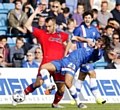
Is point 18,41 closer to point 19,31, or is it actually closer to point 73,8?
point 19,31

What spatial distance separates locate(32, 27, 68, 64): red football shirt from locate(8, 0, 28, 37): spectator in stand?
5036 millimetres

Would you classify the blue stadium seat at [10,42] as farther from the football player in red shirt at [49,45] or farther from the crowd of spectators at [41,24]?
the football player in red shirt at [49,45]

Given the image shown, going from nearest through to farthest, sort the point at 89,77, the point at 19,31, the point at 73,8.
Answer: the point at 89,77 → the point at 19,31 → the point at 73,8

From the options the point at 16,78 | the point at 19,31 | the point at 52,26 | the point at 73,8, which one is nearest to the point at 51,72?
the point at 52,26

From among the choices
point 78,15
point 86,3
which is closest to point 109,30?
point 78,15

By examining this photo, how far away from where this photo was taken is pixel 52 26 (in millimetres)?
13180

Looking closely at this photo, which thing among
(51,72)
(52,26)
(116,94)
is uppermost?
(52,26)

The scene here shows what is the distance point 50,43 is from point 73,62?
102 cm

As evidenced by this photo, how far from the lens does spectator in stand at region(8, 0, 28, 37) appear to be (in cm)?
1831

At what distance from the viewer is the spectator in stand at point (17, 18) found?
721 inches

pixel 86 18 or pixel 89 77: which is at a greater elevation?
pixel 86 18

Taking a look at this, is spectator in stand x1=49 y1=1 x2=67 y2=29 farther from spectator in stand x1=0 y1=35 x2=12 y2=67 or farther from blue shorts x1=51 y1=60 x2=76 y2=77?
blue shorts x1=51 y1=60 x2=76 y2=77

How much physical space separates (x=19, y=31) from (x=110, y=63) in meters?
3.11

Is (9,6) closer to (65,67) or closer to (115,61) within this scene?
(115,61)
